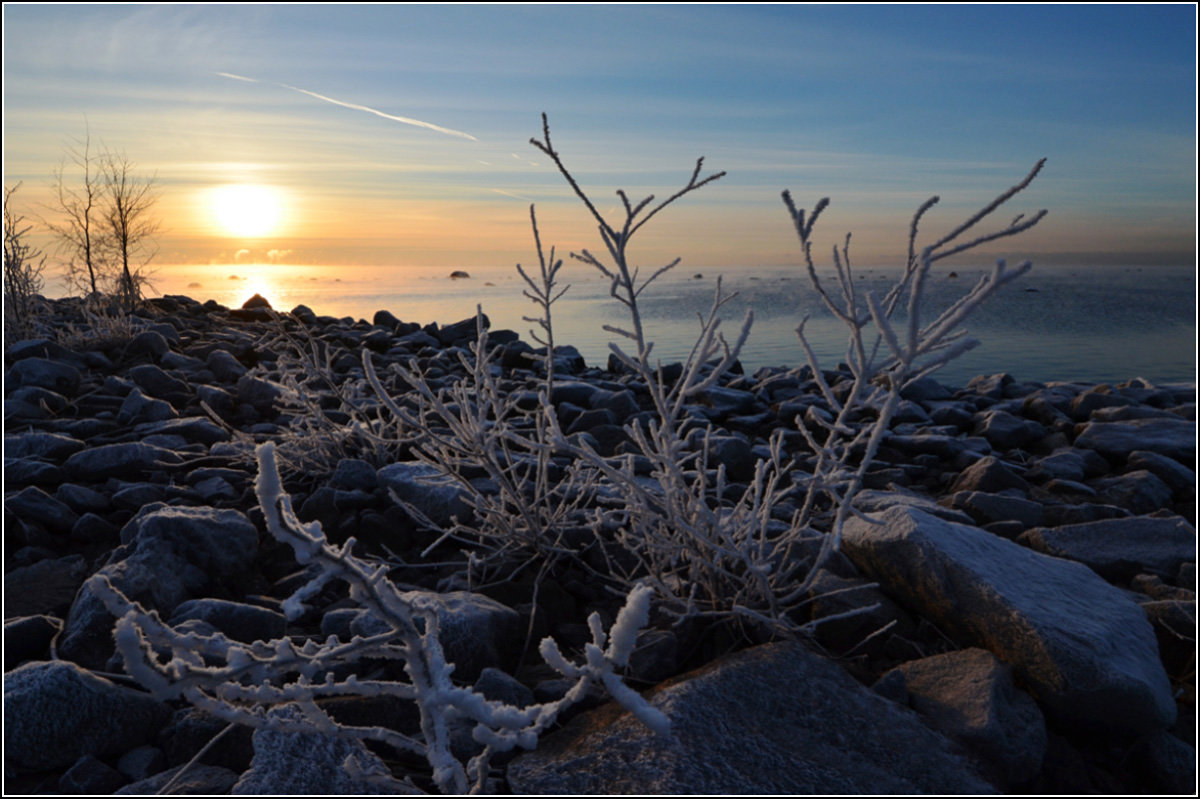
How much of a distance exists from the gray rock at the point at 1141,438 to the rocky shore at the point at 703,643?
0.62m

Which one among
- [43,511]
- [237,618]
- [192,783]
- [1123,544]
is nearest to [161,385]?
[43,511]

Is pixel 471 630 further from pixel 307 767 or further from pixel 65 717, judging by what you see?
pixel 65 717

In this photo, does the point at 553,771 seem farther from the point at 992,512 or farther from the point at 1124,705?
the point at 992,512

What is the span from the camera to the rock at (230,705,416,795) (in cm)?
184

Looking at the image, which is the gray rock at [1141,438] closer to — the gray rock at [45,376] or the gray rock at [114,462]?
the gray rock at [114,462]

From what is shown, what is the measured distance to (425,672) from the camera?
5.22 feet

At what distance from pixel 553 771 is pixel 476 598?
0.92m

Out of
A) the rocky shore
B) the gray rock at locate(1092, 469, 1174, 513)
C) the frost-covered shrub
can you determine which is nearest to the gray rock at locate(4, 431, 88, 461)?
the rocky shore

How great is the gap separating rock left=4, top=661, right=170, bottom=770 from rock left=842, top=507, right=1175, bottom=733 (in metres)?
2.41

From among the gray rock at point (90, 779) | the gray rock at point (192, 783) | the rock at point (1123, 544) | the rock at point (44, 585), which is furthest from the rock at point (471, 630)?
the rock at point (1123, 544)

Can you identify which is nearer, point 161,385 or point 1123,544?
point 1123,544

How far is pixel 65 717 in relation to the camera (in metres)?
2.10

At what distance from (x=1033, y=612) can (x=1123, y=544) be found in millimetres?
1366

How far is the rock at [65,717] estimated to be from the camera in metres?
2.08
